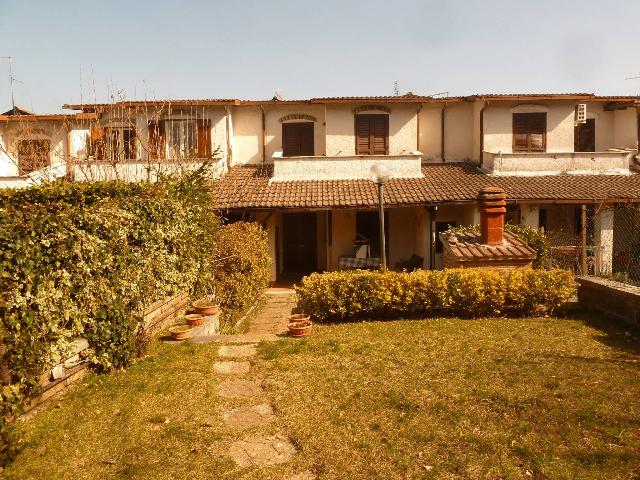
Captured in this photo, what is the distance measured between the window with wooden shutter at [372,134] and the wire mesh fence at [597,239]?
21.5 ft

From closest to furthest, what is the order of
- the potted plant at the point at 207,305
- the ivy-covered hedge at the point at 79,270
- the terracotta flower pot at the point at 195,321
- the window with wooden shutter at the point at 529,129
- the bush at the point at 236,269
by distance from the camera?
the ivy-covered hedge at the point at 79,270 < the terracotta flower pot at the point at 195,321 < the potted plant at the point at 207,305 < the bush at the point at 236,269 < the window with wooden shutter at the point at 529,129

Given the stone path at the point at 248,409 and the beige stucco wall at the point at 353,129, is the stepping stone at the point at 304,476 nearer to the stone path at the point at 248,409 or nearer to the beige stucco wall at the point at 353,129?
the stone path at the point at 248,409

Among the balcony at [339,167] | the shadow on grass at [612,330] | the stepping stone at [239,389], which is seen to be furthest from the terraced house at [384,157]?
the stepping stone at [239,389]

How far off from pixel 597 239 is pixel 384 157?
7636 mm

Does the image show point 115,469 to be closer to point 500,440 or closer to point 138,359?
point 138,359

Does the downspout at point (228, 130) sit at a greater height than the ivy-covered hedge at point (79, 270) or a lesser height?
greater

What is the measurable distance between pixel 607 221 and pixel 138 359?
597 inches

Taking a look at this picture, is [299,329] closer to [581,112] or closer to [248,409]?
[248,409]

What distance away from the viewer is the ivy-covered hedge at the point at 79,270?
5.22 m

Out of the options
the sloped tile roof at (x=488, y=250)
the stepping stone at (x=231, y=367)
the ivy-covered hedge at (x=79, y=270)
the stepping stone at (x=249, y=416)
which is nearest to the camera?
the ivy-covered hedge at (x=79, y=270)

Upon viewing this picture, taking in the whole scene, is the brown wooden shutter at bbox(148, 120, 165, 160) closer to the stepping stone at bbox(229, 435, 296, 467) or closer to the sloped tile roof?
the sloped tile roof

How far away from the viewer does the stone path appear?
486 cm

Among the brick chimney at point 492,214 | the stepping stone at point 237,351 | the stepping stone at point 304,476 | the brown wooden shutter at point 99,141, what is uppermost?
the brown wooden shutter at point 99,141

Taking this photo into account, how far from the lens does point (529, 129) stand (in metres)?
19.0
